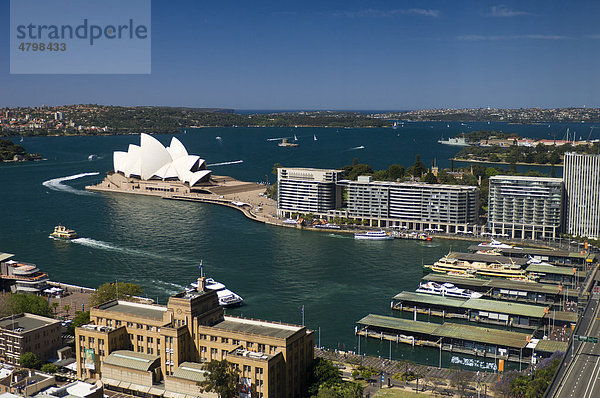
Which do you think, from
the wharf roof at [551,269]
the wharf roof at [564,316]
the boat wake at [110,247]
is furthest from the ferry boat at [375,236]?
the wharf roof at [564,316]

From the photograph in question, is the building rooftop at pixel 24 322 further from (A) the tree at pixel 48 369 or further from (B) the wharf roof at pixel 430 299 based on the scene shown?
(B) the wharf roof at pixel 430 299

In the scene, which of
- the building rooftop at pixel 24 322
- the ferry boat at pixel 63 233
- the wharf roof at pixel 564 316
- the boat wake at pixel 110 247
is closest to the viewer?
the building rooftop at pixel 24 322

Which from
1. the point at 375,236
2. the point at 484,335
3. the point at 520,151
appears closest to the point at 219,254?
the point at 375,236

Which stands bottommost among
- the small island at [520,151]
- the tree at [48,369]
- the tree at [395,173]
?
the tree at [48,369]

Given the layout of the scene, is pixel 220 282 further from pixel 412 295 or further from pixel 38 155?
pixel 38 155

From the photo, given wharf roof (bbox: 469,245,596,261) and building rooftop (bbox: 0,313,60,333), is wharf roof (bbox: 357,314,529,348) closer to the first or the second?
building rooftop (bbox: 0,313,60,333)

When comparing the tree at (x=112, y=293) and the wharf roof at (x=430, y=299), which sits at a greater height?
the tree at (x=112, y=293)

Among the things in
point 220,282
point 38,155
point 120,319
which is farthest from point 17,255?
point 38,155

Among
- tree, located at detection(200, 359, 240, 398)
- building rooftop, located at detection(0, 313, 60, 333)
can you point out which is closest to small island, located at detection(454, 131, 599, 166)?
building rooftop, located at detection(0, 313, 60, 333)
